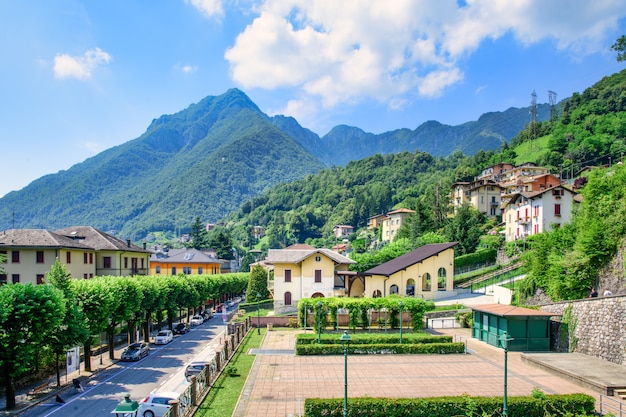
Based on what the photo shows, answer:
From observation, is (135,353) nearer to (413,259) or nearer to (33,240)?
(33,240)

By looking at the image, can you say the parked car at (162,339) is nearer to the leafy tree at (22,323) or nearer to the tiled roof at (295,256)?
the tiled roof at (295,256)

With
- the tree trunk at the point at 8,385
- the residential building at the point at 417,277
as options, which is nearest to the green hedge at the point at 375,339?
the residential building at the point at 417,277

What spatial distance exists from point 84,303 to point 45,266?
68.6 feet

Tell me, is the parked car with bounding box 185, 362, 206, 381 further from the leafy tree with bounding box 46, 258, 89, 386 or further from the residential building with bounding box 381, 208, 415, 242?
the residential building with bounding box 381, 208, 415, 242

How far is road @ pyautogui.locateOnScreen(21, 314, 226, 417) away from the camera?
74.3 feet

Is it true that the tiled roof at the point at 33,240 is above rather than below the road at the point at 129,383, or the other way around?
above

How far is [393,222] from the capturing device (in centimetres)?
12431

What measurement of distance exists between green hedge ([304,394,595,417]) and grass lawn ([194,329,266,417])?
438cm


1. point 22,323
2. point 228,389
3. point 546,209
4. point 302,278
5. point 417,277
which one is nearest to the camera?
point 228,389

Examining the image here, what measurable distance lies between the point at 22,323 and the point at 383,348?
22295mm

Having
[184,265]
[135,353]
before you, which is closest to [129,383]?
[135,353]

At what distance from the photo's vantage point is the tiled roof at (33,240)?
47500 millimetres

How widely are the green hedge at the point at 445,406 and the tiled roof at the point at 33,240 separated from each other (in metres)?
40.6

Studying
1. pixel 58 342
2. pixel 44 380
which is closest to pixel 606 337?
pixel 58 342
